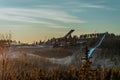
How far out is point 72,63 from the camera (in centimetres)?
10769

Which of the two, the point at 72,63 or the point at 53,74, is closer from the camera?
the point at 53,74

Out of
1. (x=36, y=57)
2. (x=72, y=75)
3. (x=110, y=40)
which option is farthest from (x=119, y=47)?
(x=72, y=75)

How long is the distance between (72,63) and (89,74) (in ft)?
146

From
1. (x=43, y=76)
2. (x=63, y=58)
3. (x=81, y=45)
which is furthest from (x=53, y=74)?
(x=81, y=45)

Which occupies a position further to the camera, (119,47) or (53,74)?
(119,47)

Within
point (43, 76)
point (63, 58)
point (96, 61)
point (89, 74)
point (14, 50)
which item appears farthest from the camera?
point (14, 50)

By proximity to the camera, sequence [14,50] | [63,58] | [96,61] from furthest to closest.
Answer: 1. [14,50]
2. [63,58]
3. [96,61]

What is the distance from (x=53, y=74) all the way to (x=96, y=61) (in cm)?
1778

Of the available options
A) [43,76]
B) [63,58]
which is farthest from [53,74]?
[63,58]

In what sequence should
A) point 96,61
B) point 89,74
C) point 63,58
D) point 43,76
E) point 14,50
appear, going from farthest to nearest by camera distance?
point 14,50
point 63,58
point 96,61
point 43,76
point 89,74

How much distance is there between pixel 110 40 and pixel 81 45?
6125 millimetres

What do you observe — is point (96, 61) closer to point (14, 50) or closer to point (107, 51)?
point (107, 51)

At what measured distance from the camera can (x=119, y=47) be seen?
4483 inches

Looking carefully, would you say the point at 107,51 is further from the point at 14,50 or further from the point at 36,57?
the point at 14,50
